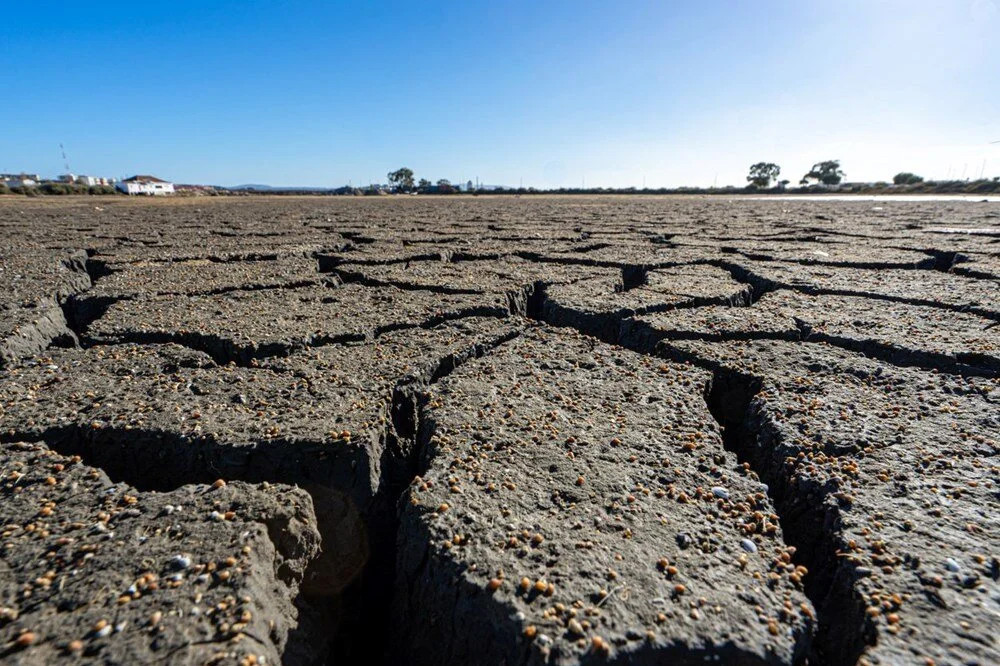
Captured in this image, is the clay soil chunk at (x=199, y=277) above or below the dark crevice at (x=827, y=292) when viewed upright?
above

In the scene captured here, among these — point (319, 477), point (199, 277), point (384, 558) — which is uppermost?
point (199, 277)

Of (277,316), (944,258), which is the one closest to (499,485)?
(277,316)

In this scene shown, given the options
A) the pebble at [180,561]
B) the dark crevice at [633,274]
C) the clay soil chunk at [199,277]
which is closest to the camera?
the pebble at [180,561]

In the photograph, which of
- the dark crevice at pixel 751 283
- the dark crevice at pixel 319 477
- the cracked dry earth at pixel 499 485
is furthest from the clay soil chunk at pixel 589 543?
the dark crevice at pixel 751 283

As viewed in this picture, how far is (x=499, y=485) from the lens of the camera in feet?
3.10

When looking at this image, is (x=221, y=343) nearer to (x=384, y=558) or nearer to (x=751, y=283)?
(x=384, y=558)

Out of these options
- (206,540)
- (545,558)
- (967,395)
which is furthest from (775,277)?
(206,540)

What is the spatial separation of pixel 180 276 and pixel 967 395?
3.19m

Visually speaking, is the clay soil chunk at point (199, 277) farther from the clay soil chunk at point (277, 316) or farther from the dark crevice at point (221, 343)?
the dark crevice at point (221, 343)

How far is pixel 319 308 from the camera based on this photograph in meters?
2.13

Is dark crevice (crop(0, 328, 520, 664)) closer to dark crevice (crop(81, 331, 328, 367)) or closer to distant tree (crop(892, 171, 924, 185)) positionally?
dark crevice (crop(81, 331, 328, 367))

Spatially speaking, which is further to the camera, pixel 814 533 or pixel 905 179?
pixel 905 179

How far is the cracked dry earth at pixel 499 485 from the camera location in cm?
68

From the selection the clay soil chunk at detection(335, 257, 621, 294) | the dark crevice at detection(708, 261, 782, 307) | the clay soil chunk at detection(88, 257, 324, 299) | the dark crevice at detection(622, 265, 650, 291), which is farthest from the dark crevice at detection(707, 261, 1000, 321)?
the clay soil chunk at detection(88, 257, 324, 299)
